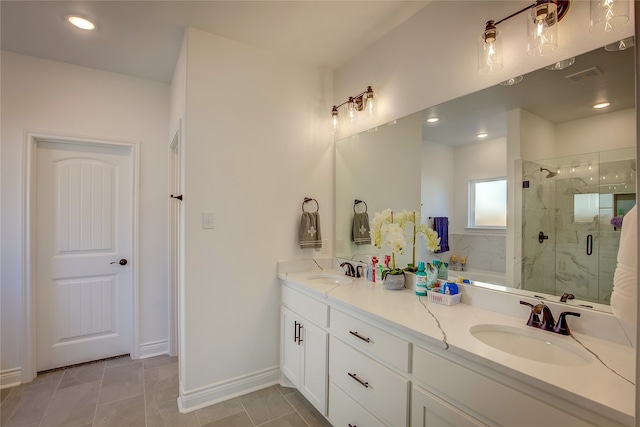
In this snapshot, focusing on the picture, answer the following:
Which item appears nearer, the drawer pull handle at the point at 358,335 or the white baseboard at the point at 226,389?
the drawer pull handle at the point at 358,335

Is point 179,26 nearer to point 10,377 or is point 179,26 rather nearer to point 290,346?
point 290,346

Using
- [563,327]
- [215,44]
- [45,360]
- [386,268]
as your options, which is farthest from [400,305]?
[45,360]

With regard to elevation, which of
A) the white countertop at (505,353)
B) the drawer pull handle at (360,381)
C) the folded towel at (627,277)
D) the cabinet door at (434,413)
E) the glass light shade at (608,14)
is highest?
the glass light shade at (608,14)

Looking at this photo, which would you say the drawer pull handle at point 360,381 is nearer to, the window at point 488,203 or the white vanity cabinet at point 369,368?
the white vanity cabinet at point 369,368

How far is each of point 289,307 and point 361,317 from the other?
0.85 meters

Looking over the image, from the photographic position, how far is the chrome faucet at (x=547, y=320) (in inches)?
46.2

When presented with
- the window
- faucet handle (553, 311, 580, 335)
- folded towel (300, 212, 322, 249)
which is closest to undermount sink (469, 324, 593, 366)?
faucet handle (553, 311, 580, 335)

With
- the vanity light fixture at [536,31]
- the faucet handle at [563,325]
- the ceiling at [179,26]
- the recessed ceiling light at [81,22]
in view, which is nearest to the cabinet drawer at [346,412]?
the faucet handle at [563,325]

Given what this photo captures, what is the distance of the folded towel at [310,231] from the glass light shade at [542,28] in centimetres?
170

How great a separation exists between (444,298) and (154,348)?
270 centimetres

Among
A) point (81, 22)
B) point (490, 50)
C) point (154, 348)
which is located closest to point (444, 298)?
point (490, 50)

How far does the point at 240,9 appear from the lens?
1.86m

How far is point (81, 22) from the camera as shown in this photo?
1.96 meters

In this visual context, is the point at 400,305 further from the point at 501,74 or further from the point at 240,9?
the point at 240,9
